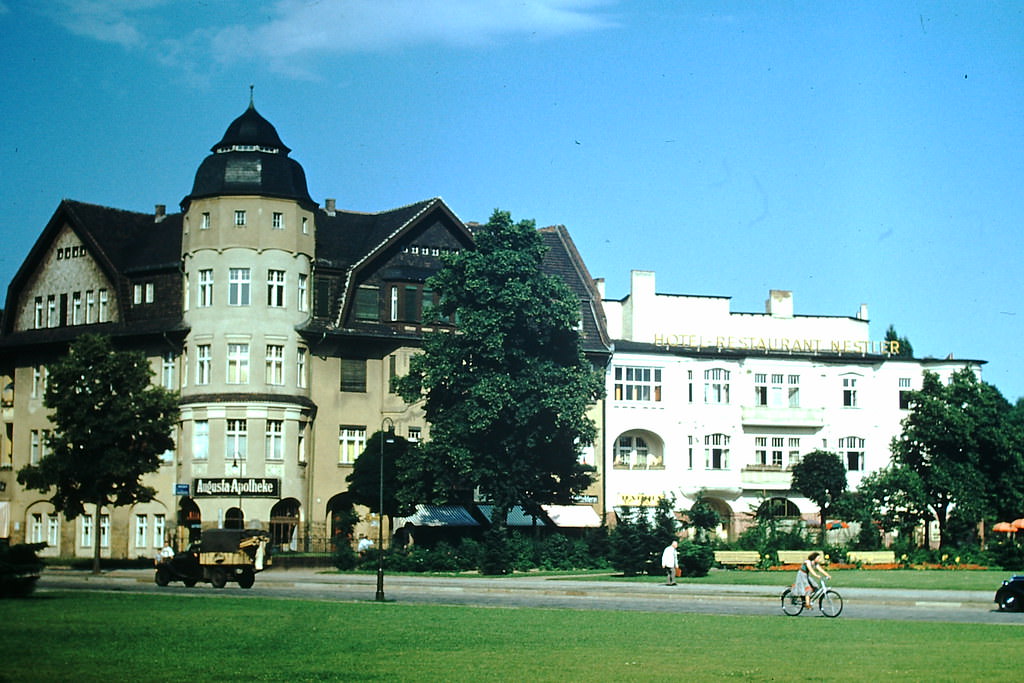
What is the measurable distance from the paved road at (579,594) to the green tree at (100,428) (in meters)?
6.80

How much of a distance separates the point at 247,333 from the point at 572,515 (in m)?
20.1

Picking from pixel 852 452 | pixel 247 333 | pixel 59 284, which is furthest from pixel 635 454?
pixel 59 284

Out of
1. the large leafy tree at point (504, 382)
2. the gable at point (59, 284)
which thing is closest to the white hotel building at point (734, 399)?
the large leafy tree at point (504, 382)

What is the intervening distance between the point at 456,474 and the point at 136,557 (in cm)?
1975

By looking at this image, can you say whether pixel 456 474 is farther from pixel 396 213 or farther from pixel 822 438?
pixel 822 438

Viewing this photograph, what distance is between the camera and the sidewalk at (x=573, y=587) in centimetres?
4112

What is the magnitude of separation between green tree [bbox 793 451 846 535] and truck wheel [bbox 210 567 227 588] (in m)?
40.2

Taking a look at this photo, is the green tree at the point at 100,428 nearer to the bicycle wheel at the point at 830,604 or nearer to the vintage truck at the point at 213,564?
the vintage truck at the point at 213,564

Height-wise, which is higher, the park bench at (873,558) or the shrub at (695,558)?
the shrub at (695,558)

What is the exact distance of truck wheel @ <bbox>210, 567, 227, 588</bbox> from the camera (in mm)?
48531

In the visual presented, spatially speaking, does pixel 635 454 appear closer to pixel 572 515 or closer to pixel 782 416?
pixel 572 515

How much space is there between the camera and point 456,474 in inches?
2539

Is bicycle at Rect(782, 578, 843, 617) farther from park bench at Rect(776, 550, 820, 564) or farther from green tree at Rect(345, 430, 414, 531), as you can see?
green tree at Rect(345, 430, 414, 531)

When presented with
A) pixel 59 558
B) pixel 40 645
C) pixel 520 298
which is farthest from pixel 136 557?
pixel 40 645
